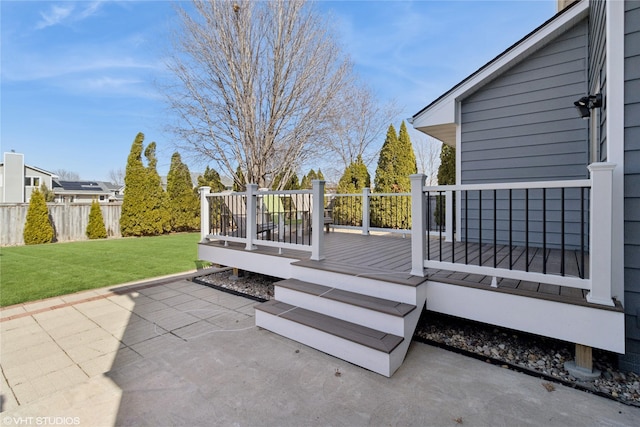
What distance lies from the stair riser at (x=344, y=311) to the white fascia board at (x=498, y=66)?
12.9 feet

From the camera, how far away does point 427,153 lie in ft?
84.0

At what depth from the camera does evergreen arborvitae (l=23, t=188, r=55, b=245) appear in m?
10.6

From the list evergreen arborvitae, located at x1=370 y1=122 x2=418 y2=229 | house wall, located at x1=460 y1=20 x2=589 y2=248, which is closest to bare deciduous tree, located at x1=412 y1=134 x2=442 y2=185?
evergreen arborvitae, located at x1=370 y1=122 x2=418 y2=229

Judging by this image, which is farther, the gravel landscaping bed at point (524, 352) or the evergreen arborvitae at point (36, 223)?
the evergreen arborvitae at point (36, 223)

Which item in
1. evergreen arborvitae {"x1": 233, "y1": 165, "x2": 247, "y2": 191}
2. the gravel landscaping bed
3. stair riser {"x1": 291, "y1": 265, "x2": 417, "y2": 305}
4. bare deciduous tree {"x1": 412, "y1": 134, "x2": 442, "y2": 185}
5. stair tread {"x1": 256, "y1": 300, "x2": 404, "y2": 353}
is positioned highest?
bare deciduous tree {"x1": 412, "y1": 134, "x2": 442, "y2": 185}

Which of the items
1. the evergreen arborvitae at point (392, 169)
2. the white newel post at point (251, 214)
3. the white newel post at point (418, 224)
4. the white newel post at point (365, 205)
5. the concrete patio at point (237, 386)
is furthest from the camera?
the evergreen arborvitae at point (392, 169)

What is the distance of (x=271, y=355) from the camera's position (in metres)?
2.81

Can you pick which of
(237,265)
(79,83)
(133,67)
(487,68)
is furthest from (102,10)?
(487,68)

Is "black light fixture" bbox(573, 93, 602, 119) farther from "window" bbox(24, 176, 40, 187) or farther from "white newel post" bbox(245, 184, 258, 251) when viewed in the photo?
"window" bbox(24, 176, 40, 187)

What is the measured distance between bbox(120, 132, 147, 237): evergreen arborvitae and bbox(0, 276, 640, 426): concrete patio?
982 centimetres

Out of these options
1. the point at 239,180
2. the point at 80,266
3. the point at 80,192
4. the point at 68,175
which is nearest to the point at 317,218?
the point at 80,266

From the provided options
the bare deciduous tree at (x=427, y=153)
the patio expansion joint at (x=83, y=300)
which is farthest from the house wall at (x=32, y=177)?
the bare deciduous tree at (x=427, y=153)

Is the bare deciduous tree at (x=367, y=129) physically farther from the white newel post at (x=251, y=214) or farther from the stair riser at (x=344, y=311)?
the stair riser at (x=344, y=311)

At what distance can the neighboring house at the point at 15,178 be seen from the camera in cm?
2398
